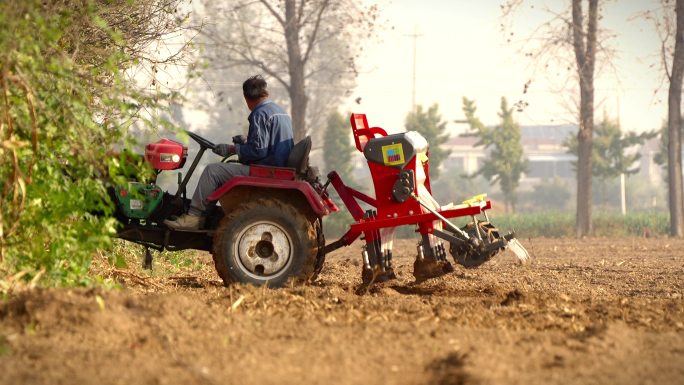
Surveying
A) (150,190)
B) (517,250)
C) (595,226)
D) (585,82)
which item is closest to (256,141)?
Result: (150,190)

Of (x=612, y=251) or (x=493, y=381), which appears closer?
(x=493, y=381)

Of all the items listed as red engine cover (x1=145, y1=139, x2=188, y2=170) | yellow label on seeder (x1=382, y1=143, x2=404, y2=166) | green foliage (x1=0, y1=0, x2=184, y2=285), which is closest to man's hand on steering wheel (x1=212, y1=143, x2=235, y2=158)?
red engine cover (x1=145, y1=139, x2=188, y2=170)

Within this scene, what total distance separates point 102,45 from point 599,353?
295 inches

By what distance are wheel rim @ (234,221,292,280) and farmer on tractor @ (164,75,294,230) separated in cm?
50

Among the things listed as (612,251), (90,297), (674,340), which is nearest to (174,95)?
(90,297)

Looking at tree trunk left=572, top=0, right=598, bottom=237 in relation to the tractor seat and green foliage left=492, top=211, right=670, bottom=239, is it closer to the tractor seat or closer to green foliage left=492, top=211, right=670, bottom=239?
green foliage left=492, top=211, right=670, bottom=239

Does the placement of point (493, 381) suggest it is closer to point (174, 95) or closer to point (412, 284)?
point (174, 95)

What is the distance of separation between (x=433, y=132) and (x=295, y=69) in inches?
1158

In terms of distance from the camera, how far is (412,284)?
1056cm

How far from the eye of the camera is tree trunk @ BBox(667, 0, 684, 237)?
90.5 feet

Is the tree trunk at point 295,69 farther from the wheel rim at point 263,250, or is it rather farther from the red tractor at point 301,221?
the wheel rim at point 263,250

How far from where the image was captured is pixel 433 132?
5856cm

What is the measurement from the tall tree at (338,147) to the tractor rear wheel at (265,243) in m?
47.6

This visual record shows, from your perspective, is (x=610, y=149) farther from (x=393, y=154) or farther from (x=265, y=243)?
(x=265, y=243)
